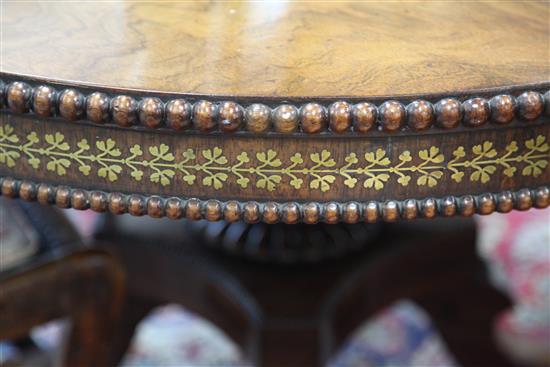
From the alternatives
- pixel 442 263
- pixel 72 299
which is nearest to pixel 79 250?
pixel 72 299

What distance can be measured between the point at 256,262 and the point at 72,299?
227 millimetres

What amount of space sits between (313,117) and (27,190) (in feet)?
0.47

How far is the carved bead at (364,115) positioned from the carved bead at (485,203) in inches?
2.8

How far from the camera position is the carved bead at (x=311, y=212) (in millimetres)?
378

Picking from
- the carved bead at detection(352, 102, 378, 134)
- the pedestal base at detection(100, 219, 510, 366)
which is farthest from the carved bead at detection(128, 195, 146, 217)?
the pedestal base at detection(100, 219, 510, 366)

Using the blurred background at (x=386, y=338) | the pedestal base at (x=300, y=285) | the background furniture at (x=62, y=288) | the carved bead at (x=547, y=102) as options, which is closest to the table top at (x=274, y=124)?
the carved bead at (x=547, y=102)

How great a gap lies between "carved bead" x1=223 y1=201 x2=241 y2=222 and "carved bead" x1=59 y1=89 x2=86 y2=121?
0.07 metres

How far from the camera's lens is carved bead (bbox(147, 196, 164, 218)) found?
383mm

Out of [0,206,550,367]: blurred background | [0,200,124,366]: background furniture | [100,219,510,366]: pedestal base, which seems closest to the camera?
[0,200,124,366]: background furniture

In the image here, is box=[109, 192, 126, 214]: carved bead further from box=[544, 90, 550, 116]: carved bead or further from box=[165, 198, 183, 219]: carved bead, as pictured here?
box=[544, 90, 550, 116]: carved bead

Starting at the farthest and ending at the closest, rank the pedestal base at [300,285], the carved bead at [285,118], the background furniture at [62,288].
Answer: the pedestal base at [300,285] < the background furniture at [62,288] < the carved bead at [285,118]

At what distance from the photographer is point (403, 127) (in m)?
0.36

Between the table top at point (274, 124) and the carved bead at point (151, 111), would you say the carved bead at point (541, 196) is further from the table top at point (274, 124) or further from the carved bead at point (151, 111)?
the carved bead at point (151, 111)

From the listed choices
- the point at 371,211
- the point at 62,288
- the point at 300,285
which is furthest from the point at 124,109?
the point at 300,285
